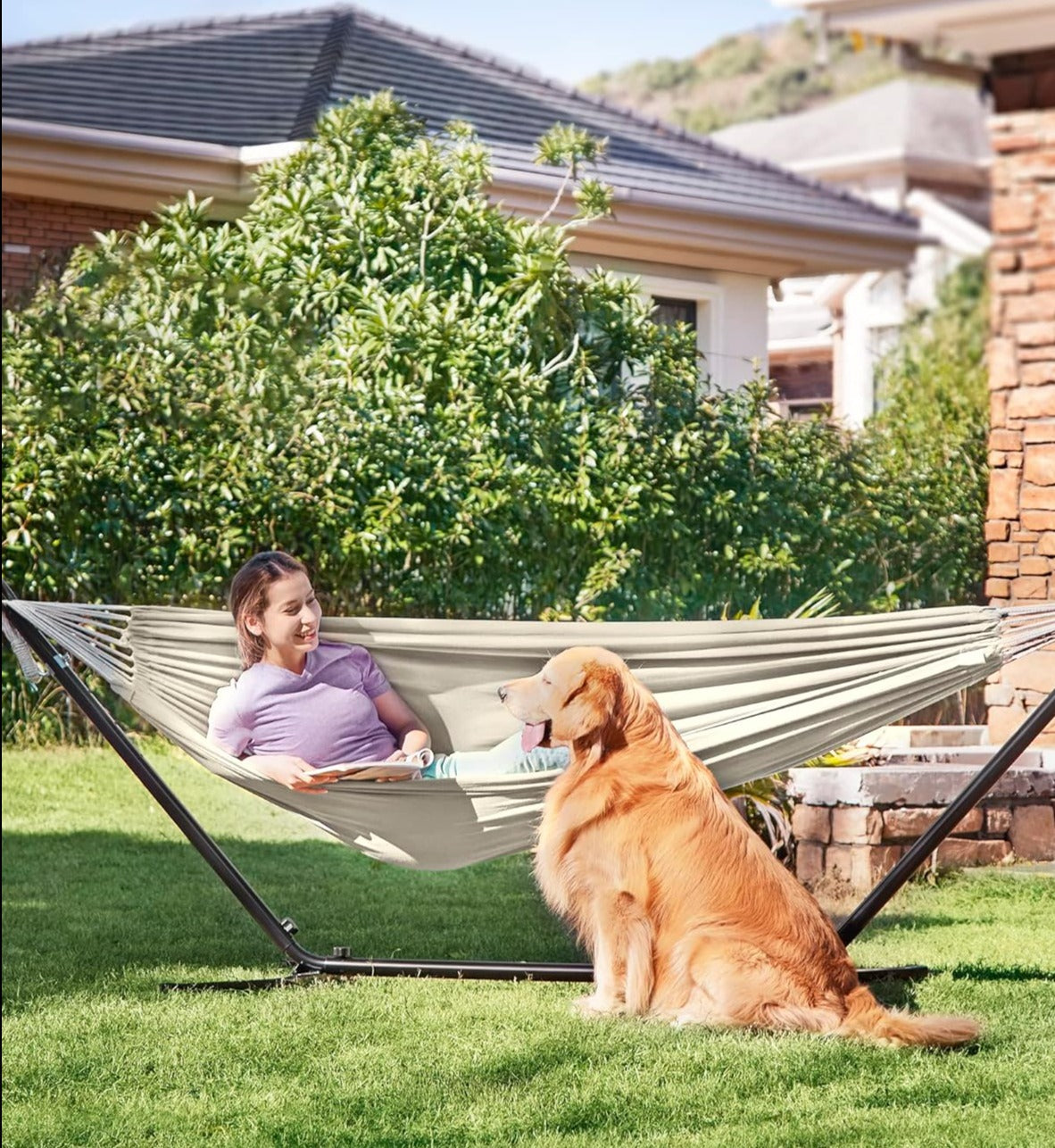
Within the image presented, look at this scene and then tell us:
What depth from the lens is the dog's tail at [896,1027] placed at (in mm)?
2699

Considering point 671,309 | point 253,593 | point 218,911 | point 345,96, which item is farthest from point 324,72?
point 218,911

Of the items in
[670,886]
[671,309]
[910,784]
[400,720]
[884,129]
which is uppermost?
[884,129]

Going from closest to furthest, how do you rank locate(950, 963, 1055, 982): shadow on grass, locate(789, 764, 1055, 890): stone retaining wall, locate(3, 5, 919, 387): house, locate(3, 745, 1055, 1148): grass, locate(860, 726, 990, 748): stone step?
locate(3, 745, 1055, 1148): grass, locate(950, 963, 1055, 982): shadow on grass, locate(789, 764, 1055, 890): stone retaining wall, locate(860, 726, 990, 748): stone step, locate(3, 5, 919, 387): house

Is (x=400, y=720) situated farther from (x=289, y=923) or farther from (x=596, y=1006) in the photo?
(x=596, y=1006)

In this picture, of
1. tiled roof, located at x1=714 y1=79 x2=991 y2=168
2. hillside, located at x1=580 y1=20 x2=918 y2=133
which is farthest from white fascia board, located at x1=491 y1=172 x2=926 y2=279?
tiled roof, located at x1=714 y1=79 x2=991 y2=168

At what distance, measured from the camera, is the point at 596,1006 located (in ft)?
9.41

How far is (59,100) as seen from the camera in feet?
15.3

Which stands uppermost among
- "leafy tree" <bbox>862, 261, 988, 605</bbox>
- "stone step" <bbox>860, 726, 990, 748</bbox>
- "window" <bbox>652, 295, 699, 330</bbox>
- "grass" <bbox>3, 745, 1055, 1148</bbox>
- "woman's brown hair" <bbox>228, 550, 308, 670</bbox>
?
"window" <bbox>652, 295, 699, 330</bbox>

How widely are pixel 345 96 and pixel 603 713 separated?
6.67 ft

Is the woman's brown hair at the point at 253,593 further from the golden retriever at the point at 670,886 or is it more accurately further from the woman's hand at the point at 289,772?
the golden retriever at the point at 670,886

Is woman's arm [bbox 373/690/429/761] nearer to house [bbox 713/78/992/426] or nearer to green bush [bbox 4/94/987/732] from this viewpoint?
green bush [bbox 4/94/987/732]

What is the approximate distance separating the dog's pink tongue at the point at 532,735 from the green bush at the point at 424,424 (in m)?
0.95

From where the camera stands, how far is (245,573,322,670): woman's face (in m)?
3.11

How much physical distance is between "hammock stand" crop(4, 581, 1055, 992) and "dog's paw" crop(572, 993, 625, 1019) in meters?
0.13
